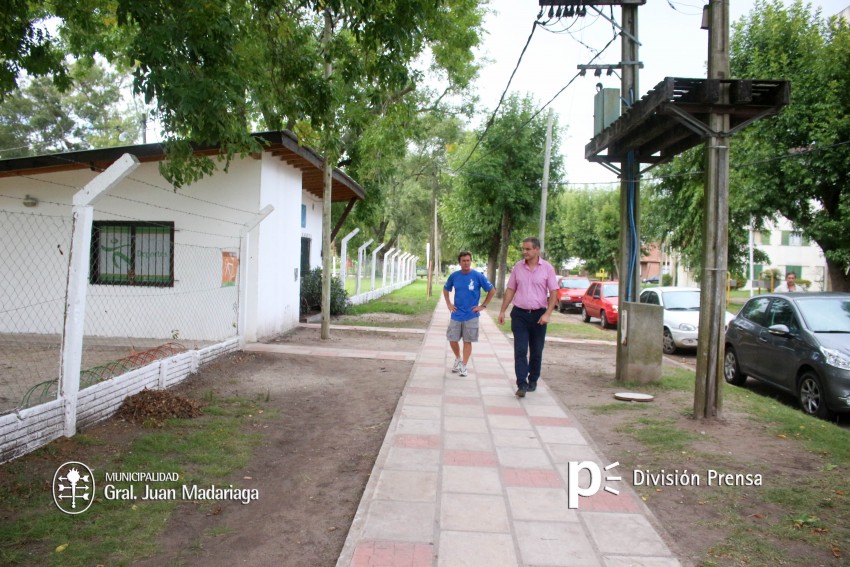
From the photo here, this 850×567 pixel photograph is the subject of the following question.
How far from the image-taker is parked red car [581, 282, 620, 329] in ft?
64.8

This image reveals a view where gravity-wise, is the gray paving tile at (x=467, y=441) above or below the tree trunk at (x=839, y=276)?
below

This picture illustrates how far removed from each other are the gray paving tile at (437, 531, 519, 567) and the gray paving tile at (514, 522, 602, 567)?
→ 84 mm

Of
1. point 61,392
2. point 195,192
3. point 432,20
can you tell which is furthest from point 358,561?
point 195,192

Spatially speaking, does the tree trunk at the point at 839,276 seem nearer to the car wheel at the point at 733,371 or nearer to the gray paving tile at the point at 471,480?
the car wheel at the point at 733,371

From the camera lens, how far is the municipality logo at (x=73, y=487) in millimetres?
3824

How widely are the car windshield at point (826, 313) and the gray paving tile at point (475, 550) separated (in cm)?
603

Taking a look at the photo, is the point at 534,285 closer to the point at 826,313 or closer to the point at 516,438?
the point at 516,438

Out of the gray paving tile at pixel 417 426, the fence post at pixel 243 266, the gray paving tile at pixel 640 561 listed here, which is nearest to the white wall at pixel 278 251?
the fence post at pixel 243 266

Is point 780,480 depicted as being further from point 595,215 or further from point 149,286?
point 595,215

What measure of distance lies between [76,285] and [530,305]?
15.3ft

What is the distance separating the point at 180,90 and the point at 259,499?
3.57 metres

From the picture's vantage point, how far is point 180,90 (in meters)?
5.50

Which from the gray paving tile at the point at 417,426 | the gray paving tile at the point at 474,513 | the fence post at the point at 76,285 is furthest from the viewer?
the gray paving tile at the point at 417,426

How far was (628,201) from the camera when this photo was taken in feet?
28.0
